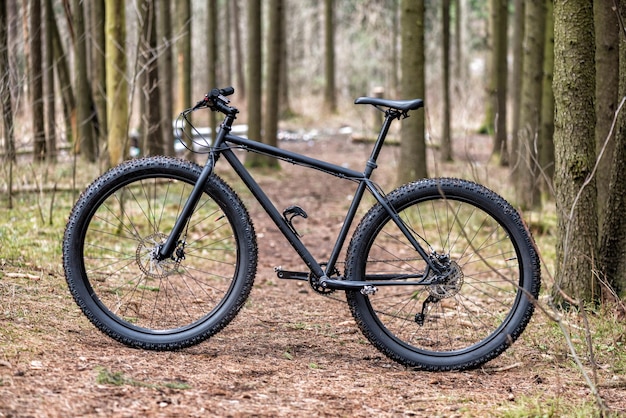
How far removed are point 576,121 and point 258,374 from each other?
8.38ft

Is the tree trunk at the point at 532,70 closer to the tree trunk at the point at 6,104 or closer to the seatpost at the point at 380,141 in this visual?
the tree trunk at the point at 6,104

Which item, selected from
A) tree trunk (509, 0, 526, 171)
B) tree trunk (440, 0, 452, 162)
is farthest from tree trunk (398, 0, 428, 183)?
tree trunk (440, 0, 452, 162)

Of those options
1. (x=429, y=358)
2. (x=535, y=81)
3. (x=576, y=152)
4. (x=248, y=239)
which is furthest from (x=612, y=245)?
(x=535, y=81)

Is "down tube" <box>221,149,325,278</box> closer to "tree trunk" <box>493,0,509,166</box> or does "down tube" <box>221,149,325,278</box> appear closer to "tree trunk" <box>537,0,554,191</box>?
"tree trunk" <box>537,0,554,191</box>

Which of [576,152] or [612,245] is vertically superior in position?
[576,152]

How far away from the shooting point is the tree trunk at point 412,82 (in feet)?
32.2

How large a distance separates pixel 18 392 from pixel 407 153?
757 cm

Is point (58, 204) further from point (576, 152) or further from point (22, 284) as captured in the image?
point (576, 152)

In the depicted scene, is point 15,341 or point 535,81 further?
point 535,81

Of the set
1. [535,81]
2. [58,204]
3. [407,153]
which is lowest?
[58,204]

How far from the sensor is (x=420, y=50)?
32.7 feet

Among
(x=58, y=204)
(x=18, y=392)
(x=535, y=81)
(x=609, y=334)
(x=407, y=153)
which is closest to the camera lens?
(x=18, y=392)

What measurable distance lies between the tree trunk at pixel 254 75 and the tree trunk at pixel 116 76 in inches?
129

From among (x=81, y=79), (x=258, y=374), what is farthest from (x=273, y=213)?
(x=81, y=79)
